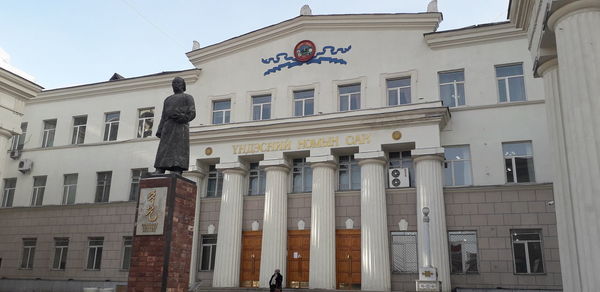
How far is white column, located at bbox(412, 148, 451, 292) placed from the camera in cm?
1992

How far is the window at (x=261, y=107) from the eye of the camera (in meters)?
25.7

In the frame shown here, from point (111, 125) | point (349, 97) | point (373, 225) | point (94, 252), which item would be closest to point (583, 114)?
point (373, 225)

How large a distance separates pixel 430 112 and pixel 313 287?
339 inches

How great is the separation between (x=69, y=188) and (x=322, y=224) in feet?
50.0

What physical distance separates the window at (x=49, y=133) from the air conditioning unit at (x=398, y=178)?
19.9 m

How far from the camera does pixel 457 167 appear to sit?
857 inches

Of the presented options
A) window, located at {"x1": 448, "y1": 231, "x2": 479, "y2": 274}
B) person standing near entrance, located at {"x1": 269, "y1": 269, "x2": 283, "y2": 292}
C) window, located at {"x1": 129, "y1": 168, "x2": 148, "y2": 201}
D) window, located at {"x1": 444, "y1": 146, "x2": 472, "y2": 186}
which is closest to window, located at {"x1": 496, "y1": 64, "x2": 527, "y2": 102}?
window, located at {"x1": 444, "y1": 146, "x2": 472, "y2": 186}

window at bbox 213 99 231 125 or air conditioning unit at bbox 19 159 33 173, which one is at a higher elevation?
window at bbox 213 99 231 125

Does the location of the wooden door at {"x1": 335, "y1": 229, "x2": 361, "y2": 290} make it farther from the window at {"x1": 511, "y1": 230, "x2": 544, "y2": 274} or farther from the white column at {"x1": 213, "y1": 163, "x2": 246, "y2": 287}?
the window at {"x1": 511, "y1": 230, "x2": 544, "y2": 274}

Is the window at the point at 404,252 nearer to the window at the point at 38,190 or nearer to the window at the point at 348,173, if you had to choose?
the window at the point at 348,173

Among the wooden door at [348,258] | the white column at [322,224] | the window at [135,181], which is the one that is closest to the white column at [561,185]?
the wooden door at [348,258]

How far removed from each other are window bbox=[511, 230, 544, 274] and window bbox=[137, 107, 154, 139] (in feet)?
61.0

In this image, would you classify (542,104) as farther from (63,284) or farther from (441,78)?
(63,284)

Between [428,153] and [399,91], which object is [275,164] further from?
[428,153]
